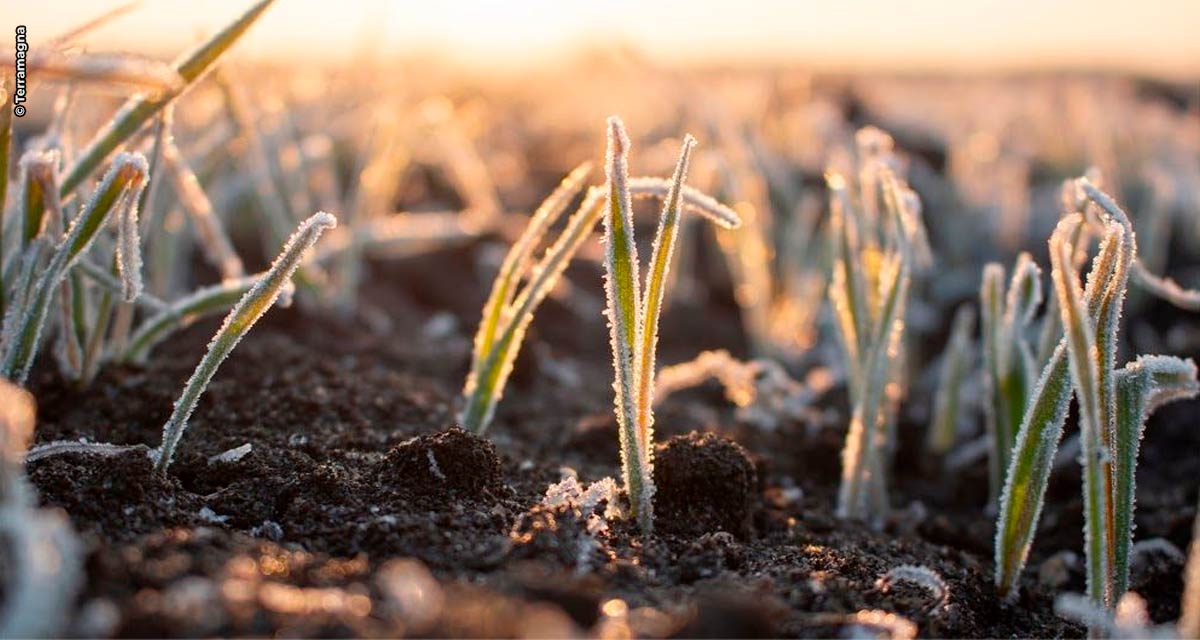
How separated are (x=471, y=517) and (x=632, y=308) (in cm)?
29

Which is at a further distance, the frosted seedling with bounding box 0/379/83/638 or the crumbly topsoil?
the crumbly topsoil

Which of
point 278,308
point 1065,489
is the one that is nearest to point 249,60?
point 278,308

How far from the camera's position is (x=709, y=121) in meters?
2.63

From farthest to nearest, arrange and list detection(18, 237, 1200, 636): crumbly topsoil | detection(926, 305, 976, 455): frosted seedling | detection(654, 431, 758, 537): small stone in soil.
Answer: detection(926, 305, 976, 455): frosted seedling < detection(654, 431, 758, 537): small stone in soil < detection(18, 237, 1200, 636): crumbly topsoil

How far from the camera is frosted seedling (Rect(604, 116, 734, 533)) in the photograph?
122cm

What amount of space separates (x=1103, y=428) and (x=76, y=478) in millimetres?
1137

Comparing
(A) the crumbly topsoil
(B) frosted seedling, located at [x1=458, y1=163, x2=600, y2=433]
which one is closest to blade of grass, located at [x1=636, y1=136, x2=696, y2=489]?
(A) the crumbly topsoil

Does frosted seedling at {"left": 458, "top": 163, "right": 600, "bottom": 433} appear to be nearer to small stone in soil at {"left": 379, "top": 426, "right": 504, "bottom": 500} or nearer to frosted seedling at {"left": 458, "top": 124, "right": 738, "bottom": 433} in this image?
frosted seedling at {"left": 458, "top": 124, "right": 738, "bottom": 433}

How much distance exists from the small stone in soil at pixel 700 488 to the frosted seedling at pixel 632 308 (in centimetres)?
8

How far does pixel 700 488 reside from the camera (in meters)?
1.38

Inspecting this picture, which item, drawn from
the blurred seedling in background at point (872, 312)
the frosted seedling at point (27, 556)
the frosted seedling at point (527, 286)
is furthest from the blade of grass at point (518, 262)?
the frosted seedling at point (27, 556)

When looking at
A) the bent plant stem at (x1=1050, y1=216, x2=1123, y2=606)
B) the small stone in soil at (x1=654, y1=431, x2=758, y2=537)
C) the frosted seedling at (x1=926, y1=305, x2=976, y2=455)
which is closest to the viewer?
the bent plant stem at (x1=1050, y1=216, x2=1123, y2=606)

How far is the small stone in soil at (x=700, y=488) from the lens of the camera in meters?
1.36

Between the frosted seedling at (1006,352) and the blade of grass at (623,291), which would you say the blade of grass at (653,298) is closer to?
the blade of grass at (623,291)
